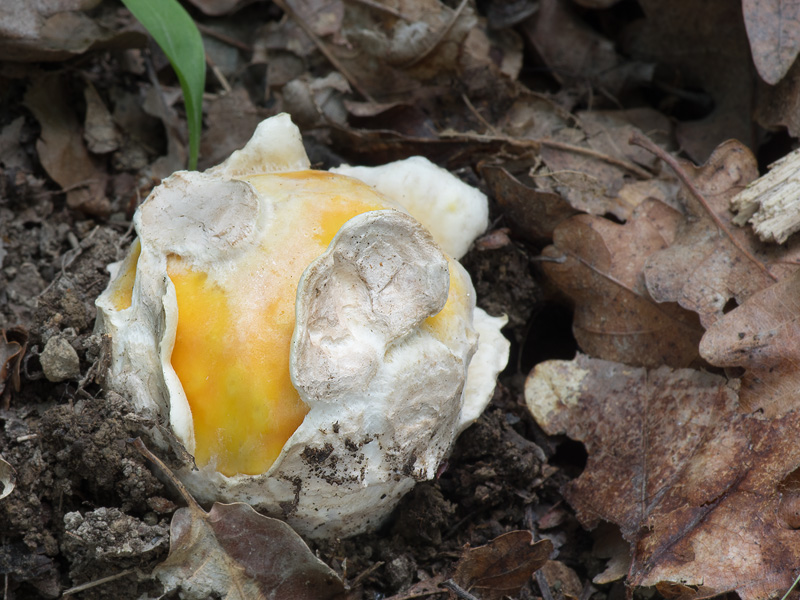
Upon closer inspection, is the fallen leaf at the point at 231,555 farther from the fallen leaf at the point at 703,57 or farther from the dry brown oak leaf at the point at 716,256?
the fallen leaf at the point at 703,57

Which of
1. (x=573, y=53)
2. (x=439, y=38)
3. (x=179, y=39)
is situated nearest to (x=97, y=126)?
(x=179, y=39)

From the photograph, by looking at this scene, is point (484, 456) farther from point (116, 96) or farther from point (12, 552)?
point (116, 96)

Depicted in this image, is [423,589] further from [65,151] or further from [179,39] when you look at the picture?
[65,151]

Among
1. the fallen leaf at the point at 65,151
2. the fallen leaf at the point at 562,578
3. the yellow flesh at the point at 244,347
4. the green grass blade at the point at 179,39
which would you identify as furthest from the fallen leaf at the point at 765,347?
the fallen leaf at the point at 65,151

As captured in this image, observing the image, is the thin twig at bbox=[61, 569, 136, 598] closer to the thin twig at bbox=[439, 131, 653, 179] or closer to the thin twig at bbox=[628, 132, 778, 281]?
the thin twig at bbox=[439, 131, 653, 179]

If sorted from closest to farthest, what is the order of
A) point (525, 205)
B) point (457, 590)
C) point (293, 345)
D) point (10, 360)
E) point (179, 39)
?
point (293, 345)
point (457, 590)
point (10, 360)
point (179, 39)
point (525, 205)

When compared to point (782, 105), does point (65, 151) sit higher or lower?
lower

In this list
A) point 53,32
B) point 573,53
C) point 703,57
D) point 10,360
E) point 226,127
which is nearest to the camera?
point 10,360
